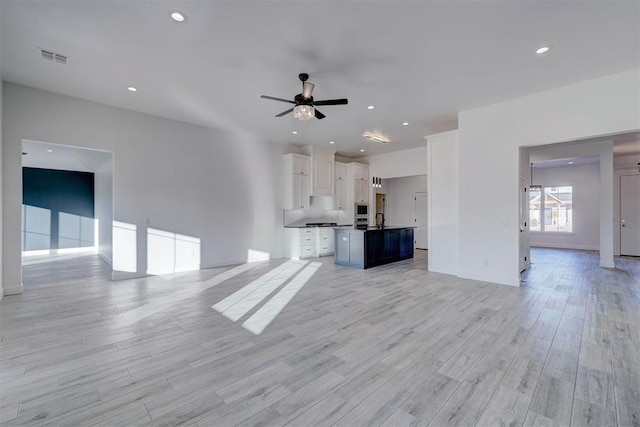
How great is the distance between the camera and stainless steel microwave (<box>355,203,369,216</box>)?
30.9ft

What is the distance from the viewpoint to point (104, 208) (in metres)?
7.88

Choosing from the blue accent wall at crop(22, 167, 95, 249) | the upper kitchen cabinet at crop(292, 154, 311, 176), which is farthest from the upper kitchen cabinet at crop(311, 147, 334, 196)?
the blue accent wall at crop(22, 167, 95, 249)

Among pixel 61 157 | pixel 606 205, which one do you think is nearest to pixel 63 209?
pixel 61 157

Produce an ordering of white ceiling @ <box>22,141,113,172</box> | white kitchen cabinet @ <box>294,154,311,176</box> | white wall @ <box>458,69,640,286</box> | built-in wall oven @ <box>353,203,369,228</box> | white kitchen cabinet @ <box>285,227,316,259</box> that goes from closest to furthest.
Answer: white wall @ <box>458,69,640,286</box> → white ceiling @ <box>22,141,113,172</box> → white kitchen cabinet @ <box>285,227,316,259</box> → white kitchen cabinet @ <box>294,154,311,176</box> → built-in wall oven @ <box>353,203,369,228</box>

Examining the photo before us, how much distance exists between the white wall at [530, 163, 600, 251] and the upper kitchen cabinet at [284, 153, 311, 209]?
926cm

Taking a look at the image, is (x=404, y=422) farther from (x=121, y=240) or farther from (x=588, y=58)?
(x=121, y=240)

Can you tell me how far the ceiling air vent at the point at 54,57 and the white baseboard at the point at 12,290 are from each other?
3488 millimetres

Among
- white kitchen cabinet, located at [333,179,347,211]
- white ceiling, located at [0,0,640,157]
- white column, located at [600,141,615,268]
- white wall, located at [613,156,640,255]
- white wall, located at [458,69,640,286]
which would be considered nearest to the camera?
white ceiling, located at [0,0,640,157]

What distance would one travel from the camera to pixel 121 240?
206 inches

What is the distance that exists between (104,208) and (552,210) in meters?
15.2

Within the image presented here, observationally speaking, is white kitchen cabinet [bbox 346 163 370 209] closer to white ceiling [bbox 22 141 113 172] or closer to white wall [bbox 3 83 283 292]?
white wall [bbox 3 83 283 292]

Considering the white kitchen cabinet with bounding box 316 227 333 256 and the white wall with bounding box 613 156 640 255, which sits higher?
the white wall with bounding box 613 156 640 255

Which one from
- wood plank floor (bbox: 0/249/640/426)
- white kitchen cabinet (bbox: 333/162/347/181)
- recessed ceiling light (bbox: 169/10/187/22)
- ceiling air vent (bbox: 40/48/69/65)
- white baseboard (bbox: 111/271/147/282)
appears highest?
ceiling air vent (bbox: 40/48/69/65)

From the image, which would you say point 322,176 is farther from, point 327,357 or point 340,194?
point 327,357
